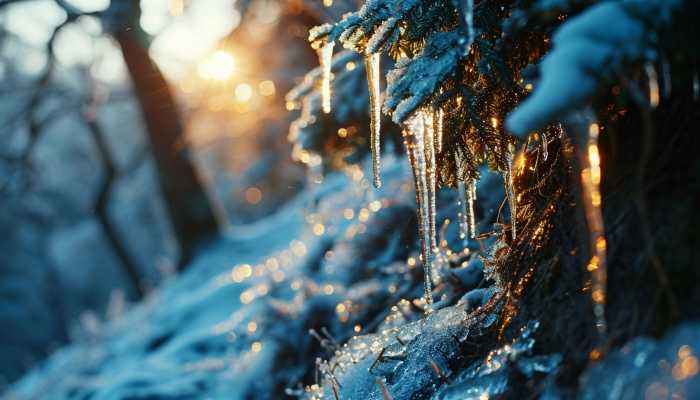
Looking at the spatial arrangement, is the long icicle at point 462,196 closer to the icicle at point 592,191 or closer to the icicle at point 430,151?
the icicle at point 430,151

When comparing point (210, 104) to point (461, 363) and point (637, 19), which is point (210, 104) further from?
point (637, 19)

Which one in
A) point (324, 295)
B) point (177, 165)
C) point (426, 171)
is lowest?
point (426, 171)

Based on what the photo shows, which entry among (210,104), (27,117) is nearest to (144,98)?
(210,104)

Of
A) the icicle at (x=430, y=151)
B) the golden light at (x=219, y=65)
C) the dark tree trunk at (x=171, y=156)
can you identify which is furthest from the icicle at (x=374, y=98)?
the dark tree trunk at (x=171, y=156)

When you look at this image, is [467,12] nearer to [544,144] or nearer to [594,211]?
[544,144]

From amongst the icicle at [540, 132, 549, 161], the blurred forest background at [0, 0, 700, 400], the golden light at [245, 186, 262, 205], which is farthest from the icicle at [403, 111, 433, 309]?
the golden light at [245, 186, 262, 205]

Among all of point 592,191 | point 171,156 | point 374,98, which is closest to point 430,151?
point 374,98

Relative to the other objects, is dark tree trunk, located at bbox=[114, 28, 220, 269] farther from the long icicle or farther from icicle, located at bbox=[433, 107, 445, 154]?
icicle, located at bbox=[433, 107, 445, 154]
